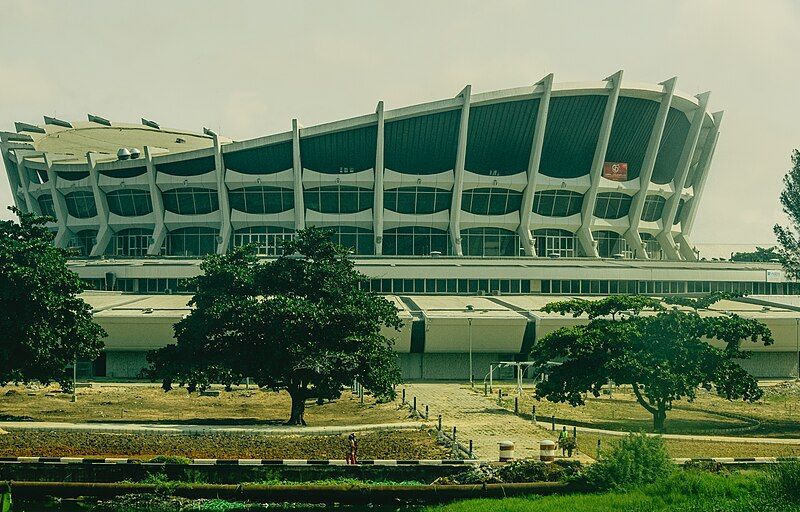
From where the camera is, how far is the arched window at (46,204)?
4950 inches

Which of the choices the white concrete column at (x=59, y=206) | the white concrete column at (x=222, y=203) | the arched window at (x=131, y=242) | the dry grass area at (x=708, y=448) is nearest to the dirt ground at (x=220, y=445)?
the dry grass area at (x=708, y=448)

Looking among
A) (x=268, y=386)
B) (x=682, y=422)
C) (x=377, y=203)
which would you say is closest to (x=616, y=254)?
(x=377, y=203)

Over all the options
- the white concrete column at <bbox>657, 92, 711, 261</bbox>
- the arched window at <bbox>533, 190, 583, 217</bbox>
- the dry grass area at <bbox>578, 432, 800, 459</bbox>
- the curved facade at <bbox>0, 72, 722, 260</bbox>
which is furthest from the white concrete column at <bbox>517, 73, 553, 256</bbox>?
the dry grass area at <bbox>578, 432, 800, 459</bbox>

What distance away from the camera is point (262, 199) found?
11319 cm

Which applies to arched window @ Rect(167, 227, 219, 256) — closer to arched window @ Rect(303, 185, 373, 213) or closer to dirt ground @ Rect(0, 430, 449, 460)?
arched window @ Rect(303, 185, 373, 213)

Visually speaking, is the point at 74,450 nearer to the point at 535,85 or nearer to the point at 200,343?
the point at 200,343

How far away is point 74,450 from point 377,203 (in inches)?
2639

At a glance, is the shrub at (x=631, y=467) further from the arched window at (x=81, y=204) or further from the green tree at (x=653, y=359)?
the arched window at (x=81, y=204)

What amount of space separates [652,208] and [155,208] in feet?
187

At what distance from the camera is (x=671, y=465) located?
39094 millimetres

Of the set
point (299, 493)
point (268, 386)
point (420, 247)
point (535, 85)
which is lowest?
point (299, 493)

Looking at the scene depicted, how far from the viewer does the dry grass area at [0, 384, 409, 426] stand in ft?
189

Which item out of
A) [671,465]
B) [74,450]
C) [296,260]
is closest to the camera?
[671,465]

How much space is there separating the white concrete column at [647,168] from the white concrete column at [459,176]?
20189 millimetres
